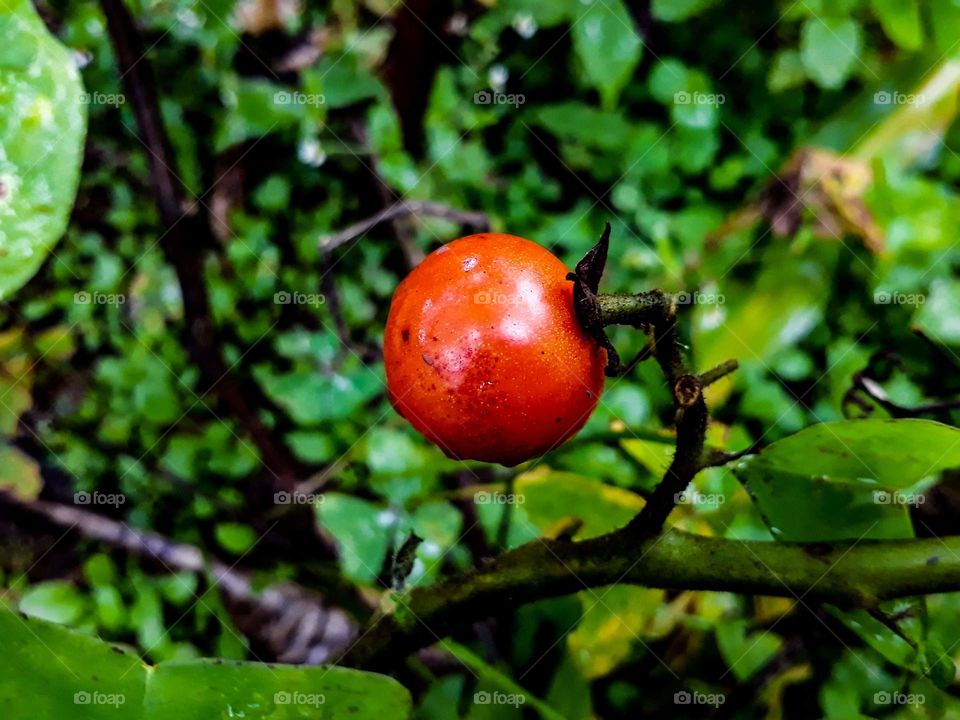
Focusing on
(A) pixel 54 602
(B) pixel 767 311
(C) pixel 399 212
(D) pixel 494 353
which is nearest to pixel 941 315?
(B) pixel 767 311

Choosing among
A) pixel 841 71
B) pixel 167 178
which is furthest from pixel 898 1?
pixel 167 178

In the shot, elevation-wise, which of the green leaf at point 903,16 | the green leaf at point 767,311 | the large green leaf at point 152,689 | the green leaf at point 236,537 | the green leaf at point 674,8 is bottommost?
the large green leaf at point 152,689

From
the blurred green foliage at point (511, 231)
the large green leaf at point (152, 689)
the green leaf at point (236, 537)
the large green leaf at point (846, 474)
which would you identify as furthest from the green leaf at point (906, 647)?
the green leaf at point (236, 537)

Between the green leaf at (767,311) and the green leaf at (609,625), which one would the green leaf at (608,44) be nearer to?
the green leaf at (767,311)

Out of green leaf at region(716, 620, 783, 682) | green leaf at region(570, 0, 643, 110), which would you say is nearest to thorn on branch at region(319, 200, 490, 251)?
green leaf at region(570, 0, 643, 110)

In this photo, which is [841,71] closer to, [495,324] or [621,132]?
[621,132]

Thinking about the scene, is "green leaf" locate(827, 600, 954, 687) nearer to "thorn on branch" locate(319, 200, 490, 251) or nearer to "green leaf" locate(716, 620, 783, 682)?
"green leaf" locate(716, 620, 783, 682)

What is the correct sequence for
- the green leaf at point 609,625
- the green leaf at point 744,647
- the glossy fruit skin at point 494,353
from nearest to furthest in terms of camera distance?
the glossy fruit skin at point 494,353 → the green leaf at point 609,625 → the green leaf at point 744,647
